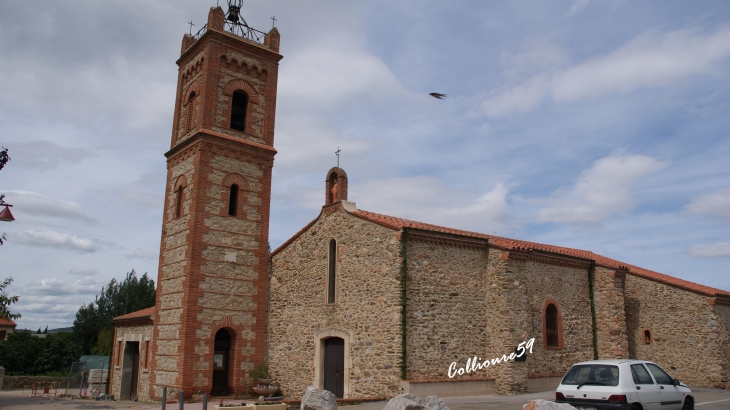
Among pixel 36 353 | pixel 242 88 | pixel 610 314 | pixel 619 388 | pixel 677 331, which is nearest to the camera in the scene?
pixel 619 388

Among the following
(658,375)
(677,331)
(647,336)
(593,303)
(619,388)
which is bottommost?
(619,388)

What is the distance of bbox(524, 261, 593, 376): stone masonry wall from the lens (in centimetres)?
1880

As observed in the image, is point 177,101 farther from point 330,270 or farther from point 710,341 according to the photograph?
point 710,341

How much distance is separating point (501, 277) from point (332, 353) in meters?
6.07

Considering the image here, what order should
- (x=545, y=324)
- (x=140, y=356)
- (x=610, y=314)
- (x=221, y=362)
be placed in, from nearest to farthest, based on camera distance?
(x=545, y=324) < (x=221, y=362) < (x=610, y=314) < (x=140, y=356)

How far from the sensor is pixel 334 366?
18250 mm

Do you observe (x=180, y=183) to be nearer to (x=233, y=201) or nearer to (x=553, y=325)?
(x=233, y=201)

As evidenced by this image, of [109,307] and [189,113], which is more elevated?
[189,113]

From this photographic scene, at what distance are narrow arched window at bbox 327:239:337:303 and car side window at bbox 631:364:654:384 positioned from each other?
33.7 ft

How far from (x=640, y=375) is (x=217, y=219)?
14477 millimetres

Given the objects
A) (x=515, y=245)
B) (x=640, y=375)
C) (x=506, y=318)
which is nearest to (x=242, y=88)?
(x=515, y=245)

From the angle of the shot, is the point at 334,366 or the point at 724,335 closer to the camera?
the point at 334,366

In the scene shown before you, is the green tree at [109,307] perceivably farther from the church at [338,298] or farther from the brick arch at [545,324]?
the brick arch at [545,324]

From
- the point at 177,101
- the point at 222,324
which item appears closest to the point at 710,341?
the point at 222,324
